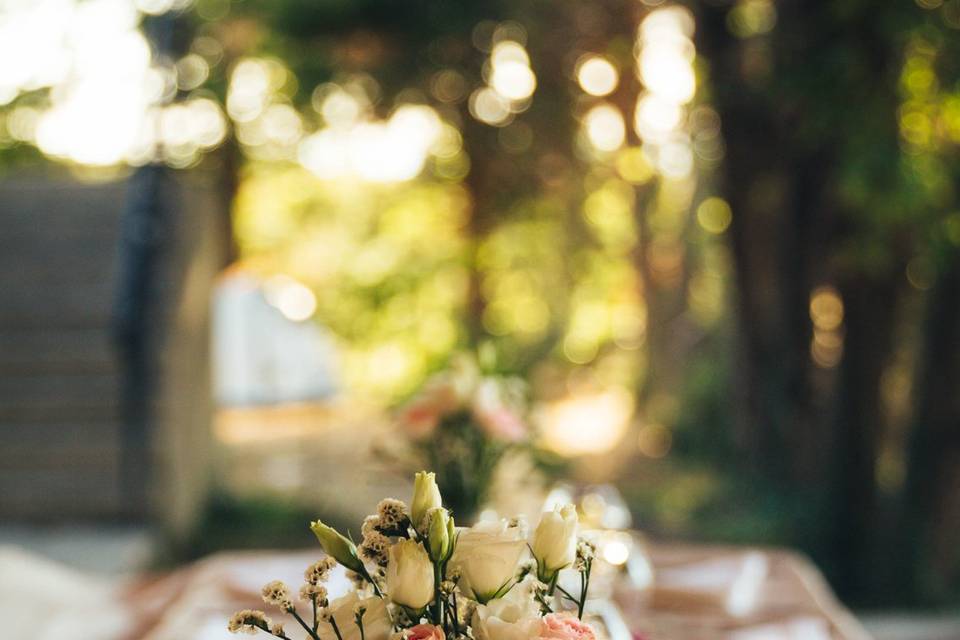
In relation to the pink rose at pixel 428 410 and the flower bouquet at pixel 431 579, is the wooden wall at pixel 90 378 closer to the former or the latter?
the pink rose at pixel 428 410

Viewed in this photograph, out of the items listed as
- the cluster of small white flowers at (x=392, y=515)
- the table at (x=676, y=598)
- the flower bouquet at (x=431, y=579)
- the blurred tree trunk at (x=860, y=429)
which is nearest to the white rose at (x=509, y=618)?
the flower bouquet at (x=431, y=579)

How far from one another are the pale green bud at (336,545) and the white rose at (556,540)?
17cm

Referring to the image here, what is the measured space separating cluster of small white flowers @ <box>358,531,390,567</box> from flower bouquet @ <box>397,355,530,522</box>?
1.09 meters

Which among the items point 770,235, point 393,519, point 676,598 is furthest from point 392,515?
point 770,235

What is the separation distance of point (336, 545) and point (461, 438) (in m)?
1.13

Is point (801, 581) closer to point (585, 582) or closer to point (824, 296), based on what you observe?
point (585, 582)

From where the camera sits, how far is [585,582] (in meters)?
0.99

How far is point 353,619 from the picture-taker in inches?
36.1

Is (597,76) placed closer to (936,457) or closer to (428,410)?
(936,457)

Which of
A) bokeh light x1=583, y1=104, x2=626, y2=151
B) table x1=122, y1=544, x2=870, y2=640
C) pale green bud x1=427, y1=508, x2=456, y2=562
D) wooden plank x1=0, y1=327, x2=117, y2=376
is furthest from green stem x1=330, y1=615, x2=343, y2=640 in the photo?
bokeh light x1=583, y1=104, x2=626, y2=151

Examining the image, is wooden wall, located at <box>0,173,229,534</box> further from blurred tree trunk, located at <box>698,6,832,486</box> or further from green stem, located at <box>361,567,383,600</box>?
green stem, located at <box>361,567,383,600</box>

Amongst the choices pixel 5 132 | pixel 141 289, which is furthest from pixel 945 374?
pixel 5 132

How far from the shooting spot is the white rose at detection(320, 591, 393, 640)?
92cm

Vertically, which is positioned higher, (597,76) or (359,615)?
(597,76)
